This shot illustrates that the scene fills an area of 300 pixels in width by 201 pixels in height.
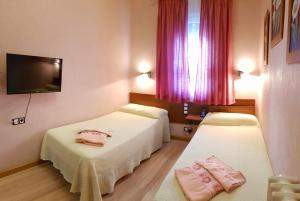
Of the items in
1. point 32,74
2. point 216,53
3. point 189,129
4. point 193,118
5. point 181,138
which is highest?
point 216,53

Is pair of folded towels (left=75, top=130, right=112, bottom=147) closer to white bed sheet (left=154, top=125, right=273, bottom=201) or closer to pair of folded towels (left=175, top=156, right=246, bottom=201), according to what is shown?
white bed sheet (left=154, top=125, right=273, bottom=201)

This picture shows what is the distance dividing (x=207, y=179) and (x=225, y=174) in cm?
16

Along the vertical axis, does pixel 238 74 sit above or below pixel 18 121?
above

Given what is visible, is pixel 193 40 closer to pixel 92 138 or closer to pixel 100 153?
pixel 92 138

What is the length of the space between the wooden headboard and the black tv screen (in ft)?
6.08

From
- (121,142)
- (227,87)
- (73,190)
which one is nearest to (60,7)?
(121,142)

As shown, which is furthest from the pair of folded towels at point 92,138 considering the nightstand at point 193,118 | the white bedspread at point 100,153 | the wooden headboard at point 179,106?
the wooden headboard at point 179,106

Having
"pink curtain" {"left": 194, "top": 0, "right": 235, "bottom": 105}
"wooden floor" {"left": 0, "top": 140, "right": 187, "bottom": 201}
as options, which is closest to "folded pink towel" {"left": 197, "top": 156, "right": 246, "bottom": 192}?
"wooden floor" {"left": 0, "top": 140, "right": 187, "bottom": 201}

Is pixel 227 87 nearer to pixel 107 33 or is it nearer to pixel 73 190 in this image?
pixel 107 33

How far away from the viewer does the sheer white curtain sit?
4.00 metres

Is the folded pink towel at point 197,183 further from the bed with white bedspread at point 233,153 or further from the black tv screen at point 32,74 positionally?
the black tv screen at point 32,74

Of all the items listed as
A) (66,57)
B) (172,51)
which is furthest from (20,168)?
(172,51)

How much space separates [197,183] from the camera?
1.63m

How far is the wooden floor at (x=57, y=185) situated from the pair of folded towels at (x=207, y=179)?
83cm
